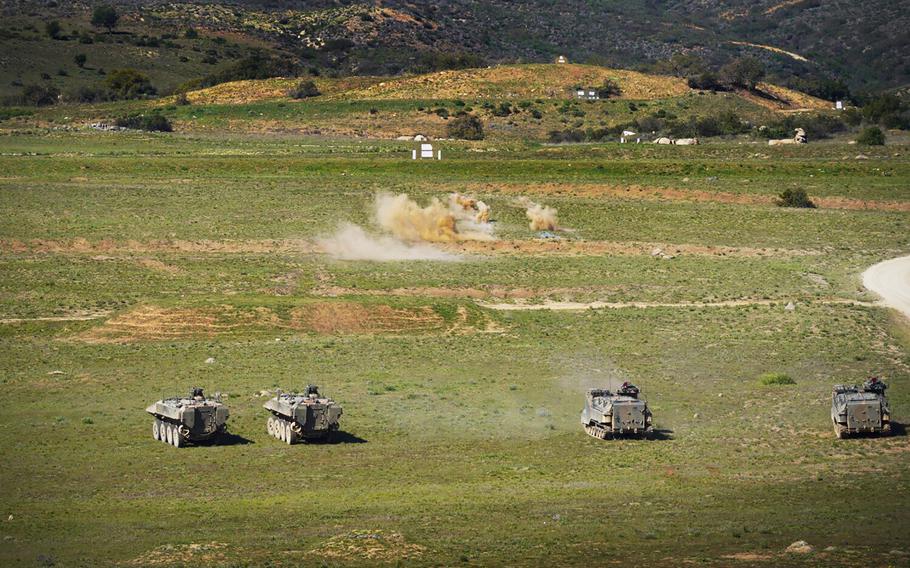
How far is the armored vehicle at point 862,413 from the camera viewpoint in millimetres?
39625

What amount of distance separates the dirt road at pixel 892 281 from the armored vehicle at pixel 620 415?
22478 mm

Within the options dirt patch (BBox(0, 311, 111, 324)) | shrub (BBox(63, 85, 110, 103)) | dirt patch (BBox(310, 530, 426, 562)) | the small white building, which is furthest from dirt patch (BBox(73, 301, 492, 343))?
shrub (BBox(63, 85, 110, 103))

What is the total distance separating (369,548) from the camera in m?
30.2

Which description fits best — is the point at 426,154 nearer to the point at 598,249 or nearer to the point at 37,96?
the point at 598,249

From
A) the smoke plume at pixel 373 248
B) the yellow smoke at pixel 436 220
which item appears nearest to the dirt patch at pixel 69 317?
the smoke plume at pixel 373 248

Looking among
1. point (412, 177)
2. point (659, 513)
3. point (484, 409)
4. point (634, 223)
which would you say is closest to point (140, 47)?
point (412, 177)

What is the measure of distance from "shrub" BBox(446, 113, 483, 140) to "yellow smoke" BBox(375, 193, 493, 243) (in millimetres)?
41101

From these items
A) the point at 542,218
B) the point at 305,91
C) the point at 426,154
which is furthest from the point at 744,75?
the point at 542,218

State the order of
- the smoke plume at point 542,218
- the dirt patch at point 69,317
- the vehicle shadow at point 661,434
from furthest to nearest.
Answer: the smoke plume at point 542,218
the dirt patch at point 69,317
the vehicle shadow at point 661,434

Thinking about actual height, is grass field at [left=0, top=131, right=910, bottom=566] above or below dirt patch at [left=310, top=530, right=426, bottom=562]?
above

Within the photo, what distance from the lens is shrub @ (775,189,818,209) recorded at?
89.9 metres

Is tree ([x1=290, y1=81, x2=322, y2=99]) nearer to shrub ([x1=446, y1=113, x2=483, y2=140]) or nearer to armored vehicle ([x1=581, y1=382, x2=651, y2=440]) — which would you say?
shrub ([x1=446, y1=113, x2=483, y2=140])

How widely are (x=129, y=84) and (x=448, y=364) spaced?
407 ft

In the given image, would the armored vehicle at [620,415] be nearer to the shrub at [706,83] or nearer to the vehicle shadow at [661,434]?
the vehicle shadow at [661,434]
